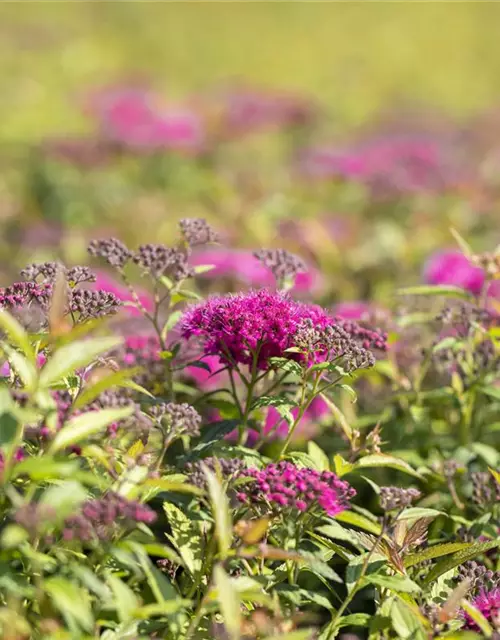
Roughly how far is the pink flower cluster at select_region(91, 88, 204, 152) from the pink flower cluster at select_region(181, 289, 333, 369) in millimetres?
6647

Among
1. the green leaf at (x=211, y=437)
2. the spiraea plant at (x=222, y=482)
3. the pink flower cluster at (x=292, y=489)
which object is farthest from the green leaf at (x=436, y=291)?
the pink flower cluster at (x=292, y=489)

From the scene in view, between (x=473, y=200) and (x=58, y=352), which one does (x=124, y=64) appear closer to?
(x=473, y=200)

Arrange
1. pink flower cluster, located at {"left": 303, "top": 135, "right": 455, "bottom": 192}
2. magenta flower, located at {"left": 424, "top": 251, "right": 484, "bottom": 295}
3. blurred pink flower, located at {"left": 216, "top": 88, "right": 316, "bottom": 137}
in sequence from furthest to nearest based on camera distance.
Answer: blurred pink flower, located at {"left": 216, "top": 88, "right": 316, "bottom": 137} → pink flower cluster, located at {"left": 303, "top": 135, "right": 455, "bottom": 192} → magenta flower, located at {"left": 424, "top": 251, "right": 484, "bottom": 295}

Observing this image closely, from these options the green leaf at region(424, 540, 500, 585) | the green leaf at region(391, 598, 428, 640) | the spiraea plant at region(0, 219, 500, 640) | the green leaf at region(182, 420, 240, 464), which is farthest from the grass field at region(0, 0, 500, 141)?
the green leaf at region(391, 598, 428, 640)

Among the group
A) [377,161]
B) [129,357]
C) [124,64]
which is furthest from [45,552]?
[124,64]

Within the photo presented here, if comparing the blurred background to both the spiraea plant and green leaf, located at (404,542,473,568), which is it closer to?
the spiraea plant

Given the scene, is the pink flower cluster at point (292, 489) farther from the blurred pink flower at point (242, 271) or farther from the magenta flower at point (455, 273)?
the blurred pink flower at point (242, 271)

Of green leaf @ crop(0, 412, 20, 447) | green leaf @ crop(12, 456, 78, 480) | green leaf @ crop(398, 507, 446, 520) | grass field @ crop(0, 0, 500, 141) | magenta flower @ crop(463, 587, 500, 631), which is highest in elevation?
grass field @ crop(0, 0, 500, 141)

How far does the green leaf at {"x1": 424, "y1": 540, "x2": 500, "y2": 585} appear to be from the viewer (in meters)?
1.50

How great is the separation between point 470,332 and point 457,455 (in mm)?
292

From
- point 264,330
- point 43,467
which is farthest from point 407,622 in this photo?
point 43,467

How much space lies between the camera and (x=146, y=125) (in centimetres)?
848

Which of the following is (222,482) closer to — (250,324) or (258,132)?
(250,324)

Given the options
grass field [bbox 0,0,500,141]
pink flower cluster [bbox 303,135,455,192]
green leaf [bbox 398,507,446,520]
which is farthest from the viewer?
grass field [bbox 0,0,500,141]
